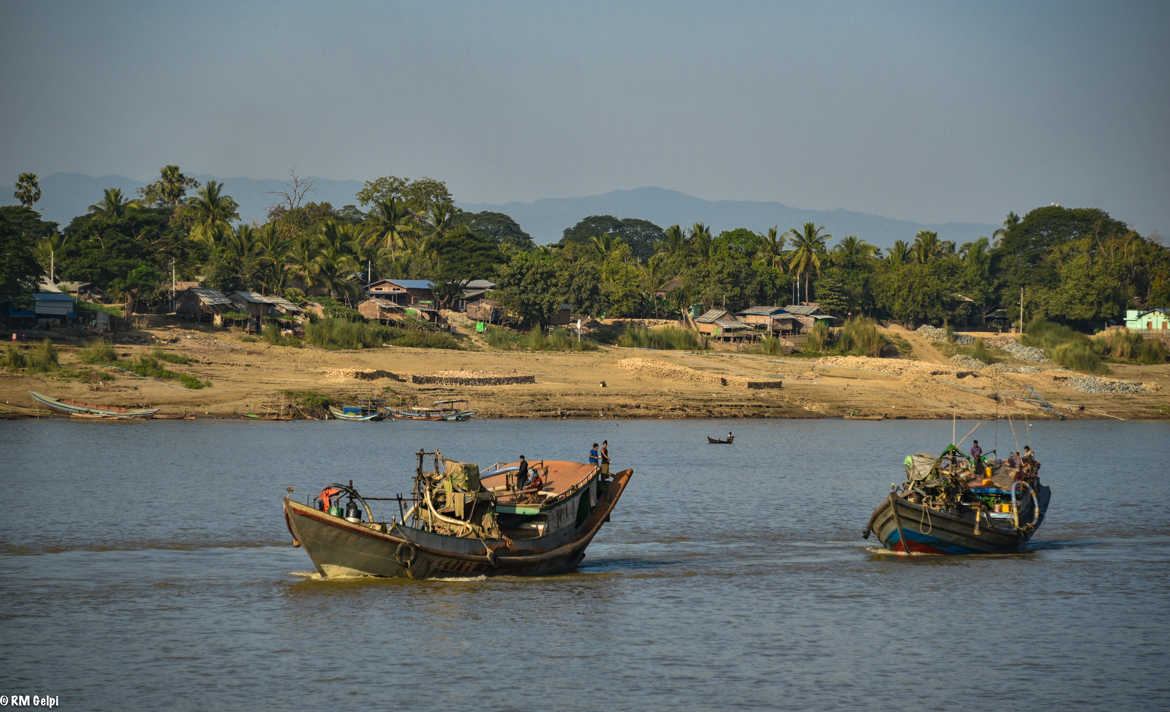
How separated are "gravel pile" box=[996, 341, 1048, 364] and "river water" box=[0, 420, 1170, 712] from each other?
172 feet

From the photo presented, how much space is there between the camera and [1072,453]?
201ft

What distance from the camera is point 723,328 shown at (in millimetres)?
96562

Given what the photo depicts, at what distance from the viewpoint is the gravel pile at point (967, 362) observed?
87062 mm

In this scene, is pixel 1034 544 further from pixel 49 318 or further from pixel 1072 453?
pixel 49 318

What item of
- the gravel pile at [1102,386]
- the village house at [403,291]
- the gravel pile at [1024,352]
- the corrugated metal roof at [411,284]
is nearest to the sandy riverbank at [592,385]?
the gravel pile at [1102,386]

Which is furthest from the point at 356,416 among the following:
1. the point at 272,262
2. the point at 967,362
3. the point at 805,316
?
the point at 805,316

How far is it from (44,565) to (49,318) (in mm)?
46109

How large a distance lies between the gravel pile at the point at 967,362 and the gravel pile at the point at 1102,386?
260 inches

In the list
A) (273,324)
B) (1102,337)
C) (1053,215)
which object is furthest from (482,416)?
(1053,215)

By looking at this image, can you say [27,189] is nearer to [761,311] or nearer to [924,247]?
[761,311]

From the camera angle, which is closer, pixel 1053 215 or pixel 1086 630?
pixel 1086 630

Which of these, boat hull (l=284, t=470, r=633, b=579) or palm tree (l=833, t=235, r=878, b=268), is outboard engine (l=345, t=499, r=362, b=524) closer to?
boat hull (l=284, t=470, r=633, b=579)

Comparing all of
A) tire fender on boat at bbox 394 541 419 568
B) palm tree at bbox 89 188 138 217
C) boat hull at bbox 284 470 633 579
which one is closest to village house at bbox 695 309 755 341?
palm tree at bbox 89 188 138 217

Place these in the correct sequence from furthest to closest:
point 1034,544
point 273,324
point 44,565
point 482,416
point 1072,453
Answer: point 273,324 < point 482,416 < point 1072,453 < point 1034,544 < point 44,565
